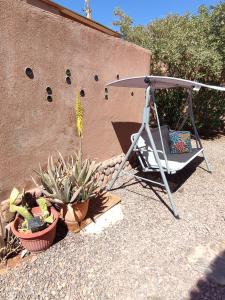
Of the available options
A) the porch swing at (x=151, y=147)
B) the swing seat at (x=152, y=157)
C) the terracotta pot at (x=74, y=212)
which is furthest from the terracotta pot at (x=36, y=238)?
the swing seat at (x=152, y=157)

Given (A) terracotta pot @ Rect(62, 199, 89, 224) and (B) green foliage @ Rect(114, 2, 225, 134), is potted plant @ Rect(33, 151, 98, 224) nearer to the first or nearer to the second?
(A) terracotta pot @ Rect(62, 199, 89, 224)

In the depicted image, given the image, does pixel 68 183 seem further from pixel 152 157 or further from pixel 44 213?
pixel 152 157

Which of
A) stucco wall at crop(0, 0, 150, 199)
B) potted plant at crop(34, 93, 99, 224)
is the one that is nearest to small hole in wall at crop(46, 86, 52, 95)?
stucco wall at crop(0, 0, 150, 199)

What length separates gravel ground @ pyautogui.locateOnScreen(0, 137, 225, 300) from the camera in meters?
2.47

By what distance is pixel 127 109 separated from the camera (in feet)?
17.6

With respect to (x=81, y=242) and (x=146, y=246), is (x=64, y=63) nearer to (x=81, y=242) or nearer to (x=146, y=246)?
(x=81, y=242)

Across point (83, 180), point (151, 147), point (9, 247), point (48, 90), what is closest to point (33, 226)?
point (9, 247)

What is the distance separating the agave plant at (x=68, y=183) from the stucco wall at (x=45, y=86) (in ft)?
1.09

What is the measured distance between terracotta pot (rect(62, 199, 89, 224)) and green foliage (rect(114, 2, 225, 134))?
557 centimetres

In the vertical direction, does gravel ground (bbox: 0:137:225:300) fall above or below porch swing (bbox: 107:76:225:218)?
below

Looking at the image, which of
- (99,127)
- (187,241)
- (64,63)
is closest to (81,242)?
(187,241)

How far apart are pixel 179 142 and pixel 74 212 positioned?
3167 mm

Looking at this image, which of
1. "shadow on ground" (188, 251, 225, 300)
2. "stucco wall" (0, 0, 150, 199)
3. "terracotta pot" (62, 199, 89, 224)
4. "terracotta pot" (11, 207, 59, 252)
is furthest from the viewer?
A: "terracotta pot" (62, 199, 89, 224)

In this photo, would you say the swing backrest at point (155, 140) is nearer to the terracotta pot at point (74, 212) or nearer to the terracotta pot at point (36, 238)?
the terracotta pot at point (74, 212)
